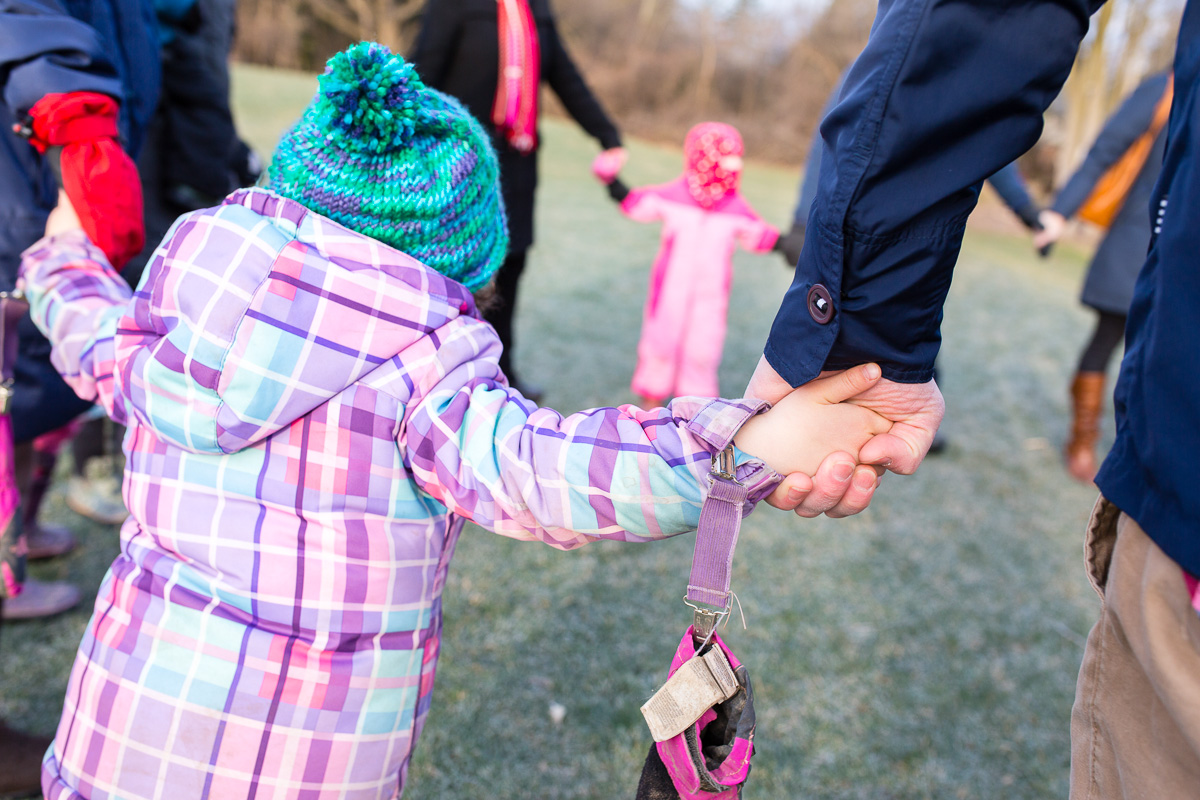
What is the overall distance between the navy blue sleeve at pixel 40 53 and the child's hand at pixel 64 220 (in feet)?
0.68

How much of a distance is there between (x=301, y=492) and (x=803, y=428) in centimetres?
68

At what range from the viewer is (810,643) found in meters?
2.59

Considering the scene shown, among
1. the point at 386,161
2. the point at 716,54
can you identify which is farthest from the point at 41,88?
the point at 716,54

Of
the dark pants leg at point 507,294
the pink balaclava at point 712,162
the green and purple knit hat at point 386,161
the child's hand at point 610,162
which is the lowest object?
the dark pants leg at point 507,294

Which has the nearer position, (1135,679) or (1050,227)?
(1135,679)

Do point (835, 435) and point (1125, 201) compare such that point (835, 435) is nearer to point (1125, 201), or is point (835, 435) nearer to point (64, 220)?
point (64, 220)

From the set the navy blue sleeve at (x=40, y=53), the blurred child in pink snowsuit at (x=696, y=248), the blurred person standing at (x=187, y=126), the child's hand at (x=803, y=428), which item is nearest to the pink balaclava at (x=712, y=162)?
the blurred child in pink snowsuit at (x=696, y=248)

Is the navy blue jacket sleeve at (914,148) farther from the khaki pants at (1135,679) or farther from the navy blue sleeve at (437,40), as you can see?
the navy blue sleeve at (437,40)

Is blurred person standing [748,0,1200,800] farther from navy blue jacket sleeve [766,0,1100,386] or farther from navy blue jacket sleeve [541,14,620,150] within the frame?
navy blue jacket sleeve [541,14,620,150]

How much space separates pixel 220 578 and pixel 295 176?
571mm

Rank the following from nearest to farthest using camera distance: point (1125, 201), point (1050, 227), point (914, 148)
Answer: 1. point (914, 148)
2. point (1125, 201)
3. point (1050, 227)

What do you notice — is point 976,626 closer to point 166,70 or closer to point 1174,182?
point 1174,182

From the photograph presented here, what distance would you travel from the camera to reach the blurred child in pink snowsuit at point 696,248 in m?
3.70

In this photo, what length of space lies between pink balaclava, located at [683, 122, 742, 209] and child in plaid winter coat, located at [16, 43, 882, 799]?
2629 mm
